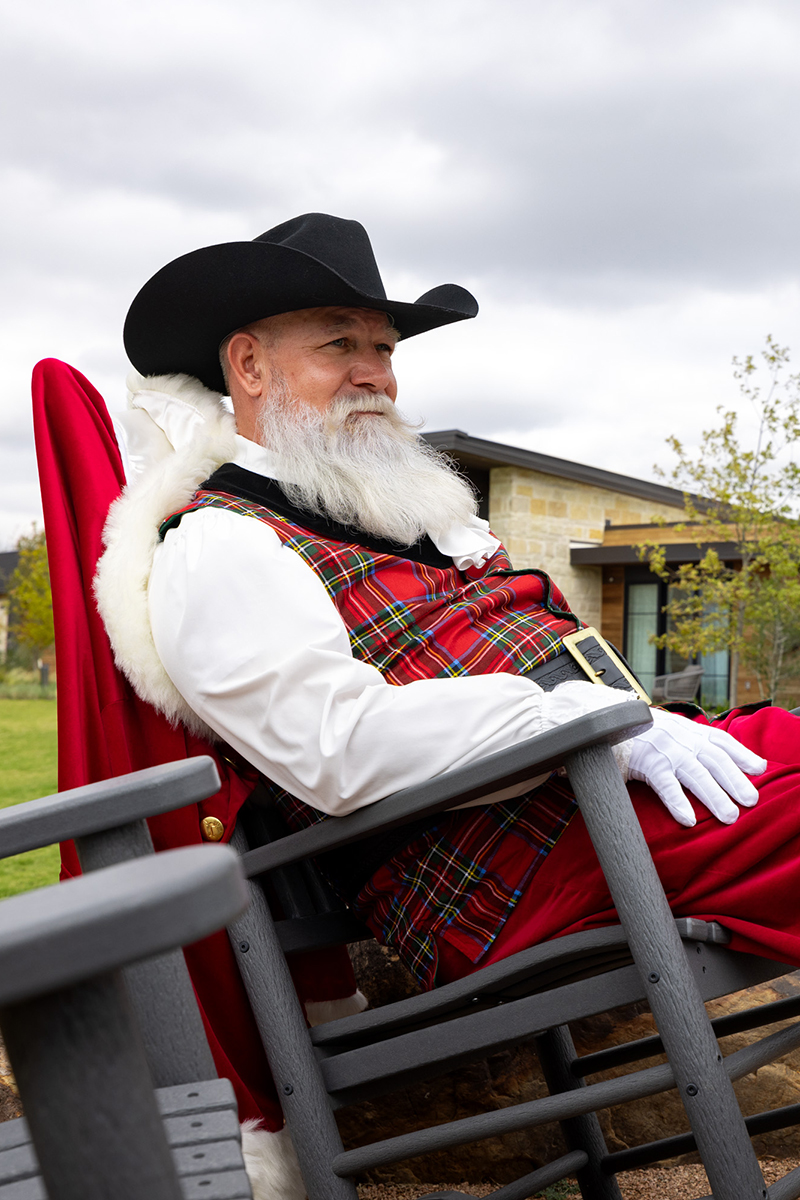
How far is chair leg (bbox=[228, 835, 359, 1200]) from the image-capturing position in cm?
155

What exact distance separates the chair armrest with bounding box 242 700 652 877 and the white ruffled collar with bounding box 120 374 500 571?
0.83m

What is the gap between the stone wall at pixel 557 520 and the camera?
49.3ft

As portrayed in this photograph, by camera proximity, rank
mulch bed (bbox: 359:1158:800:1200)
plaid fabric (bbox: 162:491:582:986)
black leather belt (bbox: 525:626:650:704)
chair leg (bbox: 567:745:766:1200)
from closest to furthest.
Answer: chair leg (bbox: 567:745:766:1200), plaid fabric (bbox: 162:491:582:986), black leather belt (bbox: 525:626:650:704), mulch bed (bbox: 359:1158:800:1200)

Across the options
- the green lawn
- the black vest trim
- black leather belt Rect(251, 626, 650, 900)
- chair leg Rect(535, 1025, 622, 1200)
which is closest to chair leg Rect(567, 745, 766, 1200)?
black leather belt Rect(251, 626, 650, 900)

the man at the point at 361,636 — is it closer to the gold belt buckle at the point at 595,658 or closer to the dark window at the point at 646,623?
the gold belt buckle at the point at 595,658

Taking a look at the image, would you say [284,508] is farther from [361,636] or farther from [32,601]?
[32,601]

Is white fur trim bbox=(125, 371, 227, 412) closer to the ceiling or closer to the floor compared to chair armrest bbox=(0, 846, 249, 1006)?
closer to the ceiling

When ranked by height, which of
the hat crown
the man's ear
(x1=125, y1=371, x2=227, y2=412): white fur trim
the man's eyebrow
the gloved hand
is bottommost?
the gloved hand

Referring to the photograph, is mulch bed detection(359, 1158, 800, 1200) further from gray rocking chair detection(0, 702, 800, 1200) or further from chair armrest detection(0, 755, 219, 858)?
chair armrest detection(0, 755, 219, 858)

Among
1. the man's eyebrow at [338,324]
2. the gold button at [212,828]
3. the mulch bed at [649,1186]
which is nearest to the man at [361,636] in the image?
the man's eyebrow at [338,324]

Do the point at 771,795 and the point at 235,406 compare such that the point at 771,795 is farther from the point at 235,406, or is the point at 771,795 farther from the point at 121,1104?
the point at 235,406

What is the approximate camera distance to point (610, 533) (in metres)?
16.9

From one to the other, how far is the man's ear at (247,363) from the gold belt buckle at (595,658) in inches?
36.6

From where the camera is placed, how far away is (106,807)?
0.98 meters
